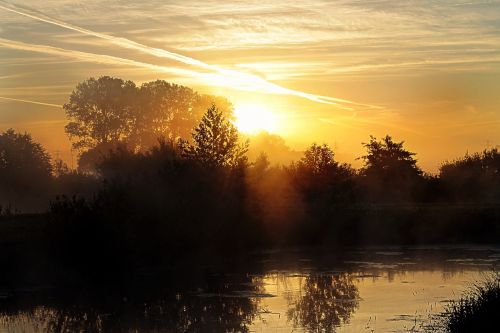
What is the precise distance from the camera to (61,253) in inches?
1528

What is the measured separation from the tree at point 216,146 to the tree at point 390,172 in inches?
1019

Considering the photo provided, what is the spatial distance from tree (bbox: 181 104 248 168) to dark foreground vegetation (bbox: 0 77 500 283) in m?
0.09

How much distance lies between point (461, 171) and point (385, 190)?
25.2ft

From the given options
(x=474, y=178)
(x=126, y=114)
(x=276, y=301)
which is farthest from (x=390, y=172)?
(x=276, y=301)

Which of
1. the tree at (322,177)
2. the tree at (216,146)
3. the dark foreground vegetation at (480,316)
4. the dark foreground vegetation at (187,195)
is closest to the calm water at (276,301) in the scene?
the dark foreground vegetation at (480,316)

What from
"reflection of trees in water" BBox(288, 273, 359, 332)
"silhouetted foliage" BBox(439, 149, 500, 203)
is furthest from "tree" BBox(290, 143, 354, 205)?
"reflection of trees in water" BBox(288, 273, 359, 332)

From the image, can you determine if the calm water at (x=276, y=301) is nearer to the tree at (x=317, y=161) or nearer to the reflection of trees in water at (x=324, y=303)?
the reflection of trees in water at (x=324, y=303)

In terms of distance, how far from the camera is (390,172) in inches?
3337

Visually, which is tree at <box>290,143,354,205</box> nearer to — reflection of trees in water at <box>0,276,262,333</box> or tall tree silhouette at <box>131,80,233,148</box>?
tall tree silhouette at <box>131,80,233,148</box>

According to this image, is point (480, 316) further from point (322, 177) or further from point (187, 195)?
point (322, 177)

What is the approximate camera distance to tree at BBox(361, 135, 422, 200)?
262 ft

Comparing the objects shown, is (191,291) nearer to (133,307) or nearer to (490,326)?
(133,307)

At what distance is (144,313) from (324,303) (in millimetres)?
6046

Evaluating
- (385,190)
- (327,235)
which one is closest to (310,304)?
(327,235)
